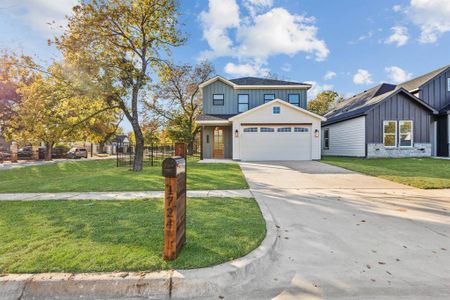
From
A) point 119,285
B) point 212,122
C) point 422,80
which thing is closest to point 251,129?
point 212,122

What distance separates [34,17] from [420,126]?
78.8ft

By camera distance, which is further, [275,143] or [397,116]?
[275,143]

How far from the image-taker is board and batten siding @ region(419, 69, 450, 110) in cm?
1755

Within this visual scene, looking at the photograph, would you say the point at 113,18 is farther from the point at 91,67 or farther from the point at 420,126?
the point at 420,126

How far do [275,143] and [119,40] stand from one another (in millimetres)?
11576

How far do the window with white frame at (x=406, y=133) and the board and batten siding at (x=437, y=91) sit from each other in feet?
12.5

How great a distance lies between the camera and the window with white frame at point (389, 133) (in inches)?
623

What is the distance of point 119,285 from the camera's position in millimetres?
2209

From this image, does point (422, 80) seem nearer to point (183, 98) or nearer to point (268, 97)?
point (268, 97)

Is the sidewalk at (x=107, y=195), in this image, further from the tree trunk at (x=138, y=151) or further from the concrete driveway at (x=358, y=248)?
the tree trunk at (x=138, y=151)

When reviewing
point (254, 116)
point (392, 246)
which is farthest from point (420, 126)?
point (392, 246)

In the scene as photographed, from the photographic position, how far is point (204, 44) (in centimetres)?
1878

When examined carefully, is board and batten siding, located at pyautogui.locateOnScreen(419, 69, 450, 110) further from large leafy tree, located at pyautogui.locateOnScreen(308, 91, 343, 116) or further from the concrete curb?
the concrete curb

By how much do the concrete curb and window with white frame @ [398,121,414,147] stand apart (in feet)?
61.4
